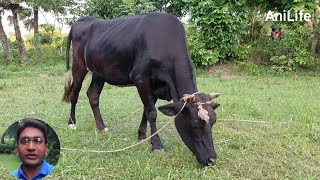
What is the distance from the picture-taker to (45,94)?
7980 millimetres

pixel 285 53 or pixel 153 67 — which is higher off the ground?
pixel 153 67

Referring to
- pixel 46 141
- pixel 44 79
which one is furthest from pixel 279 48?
pixel 46 141

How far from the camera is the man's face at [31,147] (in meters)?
1.37

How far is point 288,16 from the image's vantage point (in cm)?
1105

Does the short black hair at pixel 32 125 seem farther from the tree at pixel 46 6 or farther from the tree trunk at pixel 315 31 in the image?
the tree at pixel 46 6

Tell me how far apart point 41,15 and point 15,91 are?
299 inches

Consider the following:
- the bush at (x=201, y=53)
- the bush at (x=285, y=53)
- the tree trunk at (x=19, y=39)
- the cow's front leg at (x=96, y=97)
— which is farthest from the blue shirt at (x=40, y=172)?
the tree trunk at (x=19, y=39)

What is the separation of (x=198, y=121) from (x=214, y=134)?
4.84 feet

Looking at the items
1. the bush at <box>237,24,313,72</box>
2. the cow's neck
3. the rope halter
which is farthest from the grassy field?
the bush at <box>237,24,313,72</box>

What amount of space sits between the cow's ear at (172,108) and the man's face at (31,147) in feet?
6.57

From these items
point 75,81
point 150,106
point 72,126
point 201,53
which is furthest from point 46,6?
point 150,106

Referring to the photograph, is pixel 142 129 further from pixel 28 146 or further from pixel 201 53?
pixel 201 53

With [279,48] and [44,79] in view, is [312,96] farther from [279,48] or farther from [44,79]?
[44,79]

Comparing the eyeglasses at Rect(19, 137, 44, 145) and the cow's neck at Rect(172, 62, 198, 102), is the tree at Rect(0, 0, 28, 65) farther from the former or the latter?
the eyeglasses at Rect(19, 137, 44, 145)
